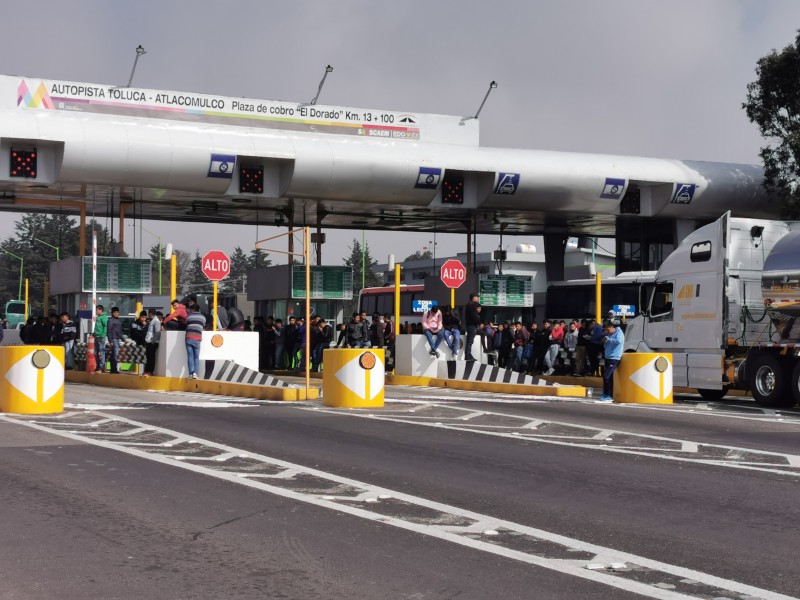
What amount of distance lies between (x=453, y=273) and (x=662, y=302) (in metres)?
7.86

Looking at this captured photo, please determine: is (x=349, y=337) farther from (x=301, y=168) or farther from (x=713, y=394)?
(x=713, y=394)

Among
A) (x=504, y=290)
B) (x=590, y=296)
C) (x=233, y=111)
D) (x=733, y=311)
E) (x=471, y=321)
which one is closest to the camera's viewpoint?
(x=733, y=311)

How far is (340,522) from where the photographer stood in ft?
26.2

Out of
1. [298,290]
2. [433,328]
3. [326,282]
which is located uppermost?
[326,282]

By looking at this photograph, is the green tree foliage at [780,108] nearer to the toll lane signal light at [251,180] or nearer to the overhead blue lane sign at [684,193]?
Answer: the overhead blue lane sign at [684,193]

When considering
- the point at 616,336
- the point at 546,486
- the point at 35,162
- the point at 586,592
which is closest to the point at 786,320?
the point at 616,336

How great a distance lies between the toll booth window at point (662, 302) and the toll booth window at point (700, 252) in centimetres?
97

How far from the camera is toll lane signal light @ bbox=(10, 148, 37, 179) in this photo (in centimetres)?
3095

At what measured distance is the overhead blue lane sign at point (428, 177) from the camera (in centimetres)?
3497

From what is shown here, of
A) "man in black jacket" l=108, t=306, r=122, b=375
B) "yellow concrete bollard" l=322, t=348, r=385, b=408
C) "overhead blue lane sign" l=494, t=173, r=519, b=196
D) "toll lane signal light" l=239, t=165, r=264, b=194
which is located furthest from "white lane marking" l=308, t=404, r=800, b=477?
"overhead blue lane sign" l=494, t=173, r=519, b=196

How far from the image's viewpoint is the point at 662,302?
25.6 m

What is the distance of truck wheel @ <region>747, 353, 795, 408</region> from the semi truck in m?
0.02

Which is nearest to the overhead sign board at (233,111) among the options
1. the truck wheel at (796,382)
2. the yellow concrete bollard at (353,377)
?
the yellow concrete bollard at (353,377)

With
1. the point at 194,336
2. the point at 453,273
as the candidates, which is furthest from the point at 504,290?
the point at 194,336
